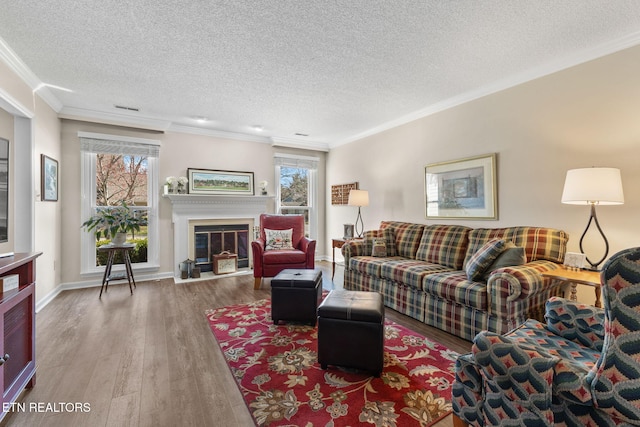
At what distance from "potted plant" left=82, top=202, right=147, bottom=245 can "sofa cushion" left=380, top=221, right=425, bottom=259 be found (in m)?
3.70

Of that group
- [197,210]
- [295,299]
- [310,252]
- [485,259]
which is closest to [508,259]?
[485,259]

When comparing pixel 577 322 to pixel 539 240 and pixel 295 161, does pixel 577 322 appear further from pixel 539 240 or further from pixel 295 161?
pixel 295 161

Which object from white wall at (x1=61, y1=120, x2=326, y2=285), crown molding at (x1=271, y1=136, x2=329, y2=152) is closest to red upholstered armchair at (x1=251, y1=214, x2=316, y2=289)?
white wall at (x1=61, y1=120, x2=326, y2=285)

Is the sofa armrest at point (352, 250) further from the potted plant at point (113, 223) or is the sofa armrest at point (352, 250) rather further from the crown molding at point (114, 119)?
the crown molding at point (114, 119)

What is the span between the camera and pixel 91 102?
3.80 m

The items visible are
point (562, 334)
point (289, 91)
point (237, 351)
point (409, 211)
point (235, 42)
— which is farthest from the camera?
point (409, 211)

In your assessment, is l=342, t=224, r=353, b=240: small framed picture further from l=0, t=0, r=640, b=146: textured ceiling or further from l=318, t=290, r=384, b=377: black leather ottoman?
l=318, t=290, r=384, b=377: black leather ottoman

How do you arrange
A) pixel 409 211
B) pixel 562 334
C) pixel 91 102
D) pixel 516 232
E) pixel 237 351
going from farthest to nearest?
pixel 409 211 → pixel 91 102 → pixel 516 232 → pixel 237 351 → pixel 562 334

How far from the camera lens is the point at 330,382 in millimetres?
1859

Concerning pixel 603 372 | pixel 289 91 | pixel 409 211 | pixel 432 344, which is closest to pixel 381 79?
pixel 289 91

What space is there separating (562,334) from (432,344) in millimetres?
1039

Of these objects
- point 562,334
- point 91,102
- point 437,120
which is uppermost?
point 91,102

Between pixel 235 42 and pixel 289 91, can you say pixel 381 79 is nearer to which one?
pixel 289 91

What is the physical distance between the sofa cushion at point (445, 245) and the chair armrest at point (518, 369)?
220 cm
